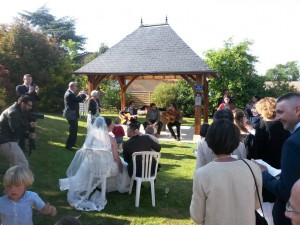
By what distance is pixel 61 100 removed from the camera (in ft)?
67.7

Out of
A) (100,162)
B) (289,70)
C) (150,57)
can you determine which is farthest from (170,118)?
(289,70)

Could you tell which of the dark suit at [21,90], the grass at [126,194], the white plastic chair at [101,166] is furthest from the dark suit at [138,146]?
the dark suit at [21,90]

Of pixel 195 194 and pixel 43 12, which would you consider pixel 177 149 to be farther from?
pixel 43 12

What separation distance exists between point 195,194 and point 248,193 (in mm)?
386

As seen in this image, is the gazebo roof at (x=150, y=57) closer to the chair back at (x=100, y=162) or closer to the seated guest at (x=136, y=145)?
the seated guest at (x=136, y=145)

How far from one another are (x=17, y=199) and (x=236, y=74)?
74.7ft

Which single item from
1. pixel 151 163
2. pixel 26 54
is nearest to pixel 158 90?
pixel 26 54

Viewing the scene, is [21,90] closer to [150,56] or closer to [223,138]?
[223,138]

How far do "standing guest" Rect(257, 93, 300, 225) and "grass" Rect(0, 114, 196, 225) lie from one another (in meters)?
2.52

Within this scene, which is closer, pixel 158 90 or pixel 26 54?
pixel 26 54

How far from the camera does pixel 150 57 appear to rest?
14180 millimetres

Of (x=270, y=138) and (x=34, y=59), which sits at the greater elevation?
(x=34, y=59)

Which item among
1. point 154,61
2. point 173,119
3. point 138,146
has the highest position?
point 154,61

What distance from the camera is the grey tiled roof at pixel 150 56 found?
43.0 feet
